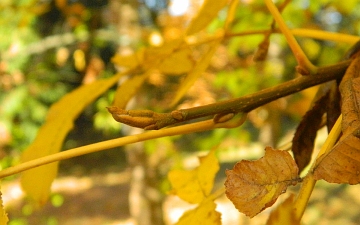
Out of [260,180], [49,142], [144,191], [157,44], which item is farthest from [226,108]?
[144,191]

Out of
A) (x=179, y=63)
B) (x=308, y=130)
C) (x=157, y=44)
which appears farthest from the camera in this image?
(x=157, y=44)

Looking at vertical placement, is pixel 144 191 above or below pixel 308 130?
above

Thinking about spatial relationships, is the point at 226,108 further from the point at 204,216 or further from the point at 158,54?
the point at 158,54

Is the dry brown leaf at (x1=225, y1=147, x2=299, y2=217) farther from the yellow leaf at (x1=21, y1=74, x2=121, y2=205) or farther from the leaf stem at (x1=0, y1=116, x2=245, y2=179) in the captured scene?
the yellow leaf at (x1=21, y1=74, x2=121, y2=205)

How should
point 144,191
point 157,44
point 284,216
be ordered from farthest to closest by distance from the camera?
point 144,191
point 157,44
point 284,216

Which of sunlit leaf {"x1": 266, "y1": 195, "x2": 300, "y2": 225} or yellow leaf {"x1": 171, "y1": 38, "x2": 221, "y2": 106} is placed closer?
sunlit leaf {"x1": 266, "y1": 195, "x2": 300, "y2": 225}

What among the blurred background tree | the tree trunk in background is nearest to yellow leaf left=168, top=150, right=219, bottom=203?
the blurred background tree

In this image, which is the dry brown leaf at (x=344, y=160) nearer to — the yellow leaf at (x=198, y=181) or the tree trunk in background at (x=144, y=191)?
the yellow leaf at (x=198, y=181)
